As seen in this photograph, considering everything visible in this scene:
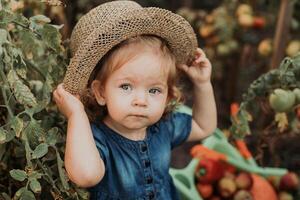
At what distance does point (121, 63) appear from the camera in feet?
4.33

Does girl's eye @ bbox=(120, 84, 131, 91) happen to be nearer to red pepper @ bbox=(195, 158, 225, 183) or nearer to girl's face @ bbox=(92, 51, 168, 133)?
girl's face @ bbox=(92, 51, 168, 133)

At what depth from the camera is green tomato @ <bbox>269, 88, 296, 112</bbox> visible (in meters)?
1.55

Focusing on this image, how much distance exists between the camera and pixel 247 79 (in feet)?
11.2

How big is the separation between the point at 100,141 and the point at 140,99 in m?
0.16

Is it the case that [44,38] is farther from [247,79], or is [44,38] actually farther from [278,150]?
[247,79]

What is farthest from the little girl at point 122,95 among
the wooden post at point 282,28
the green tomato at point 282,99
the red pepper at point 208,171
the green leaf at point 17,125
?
the wooden post at point 282,28

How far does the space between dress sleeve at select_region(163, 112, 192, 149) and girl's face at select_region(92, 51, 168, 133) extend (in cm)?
23

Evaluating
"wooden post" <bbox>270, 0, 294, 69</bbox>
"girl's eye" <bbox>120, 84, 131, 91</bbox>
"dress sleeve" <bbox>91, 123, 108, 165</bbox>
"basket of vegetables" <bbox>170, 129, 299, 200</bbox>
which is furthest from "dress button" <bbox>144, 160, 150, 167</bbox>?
"wooden post" <bbox>270, 0, 294, 69</bbox>

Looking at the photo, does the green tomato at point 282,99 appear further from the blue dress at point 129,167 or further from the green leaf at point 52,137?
the green leaf at point 52,137

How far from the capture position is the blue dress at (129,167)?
55.5 inches

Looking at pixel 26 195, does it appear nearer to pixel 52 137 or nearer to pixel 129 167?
pixel 52 137

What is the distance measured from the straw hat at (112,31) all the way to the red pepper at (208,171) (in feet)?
2.51

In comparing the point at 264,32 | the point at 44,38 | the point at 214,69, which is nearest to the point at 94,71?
the point at 44,38

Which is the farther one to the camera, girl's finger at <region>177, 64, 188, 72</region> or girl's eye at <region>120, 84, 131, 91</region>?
girl's finger at <region>177, 64, 188, 72</region>
